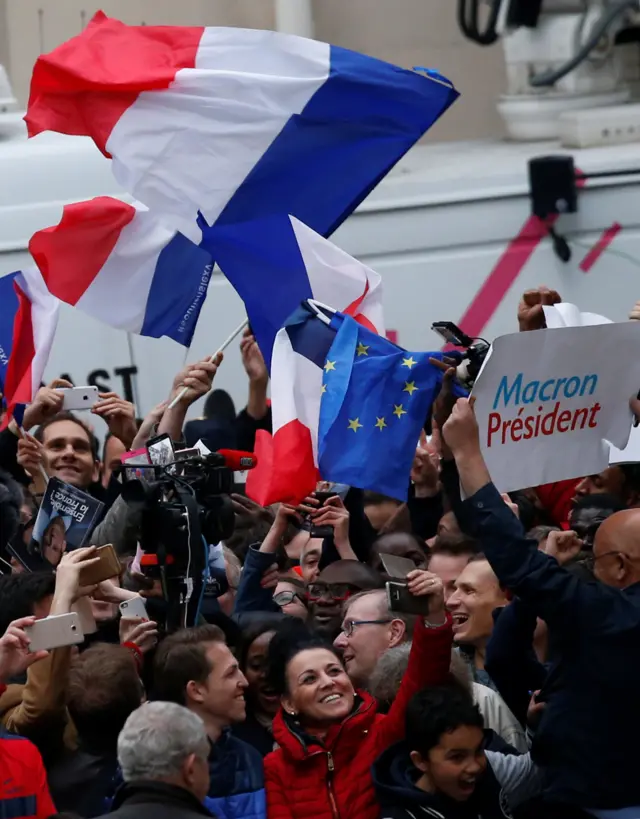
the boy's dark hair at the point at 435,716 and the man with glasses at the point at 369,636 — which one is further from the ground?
the boy's dark hair at the point at 435,716

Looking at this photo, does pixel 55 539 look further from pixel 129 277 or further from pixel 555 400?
pixel 555 400

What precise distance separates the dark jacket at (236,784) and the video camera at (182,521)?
0.69 m

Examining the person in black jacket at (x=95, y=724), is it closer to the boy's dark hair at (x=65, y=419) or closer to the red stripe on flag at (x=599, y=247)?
the boy's dark hair at (x=65, y=419)

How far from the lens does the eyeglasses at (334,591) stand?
5.99 m

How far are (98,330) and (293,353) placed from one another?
354cm

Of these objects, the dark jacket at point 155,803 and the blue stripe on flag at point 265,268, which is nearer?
the dark jacket at point 155,803

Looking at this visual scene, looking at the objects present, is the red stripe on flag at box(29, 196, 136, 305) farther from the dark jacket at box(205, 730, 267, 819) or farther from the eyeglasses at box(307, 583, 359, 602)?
the dark jacket at box(205, 730, 267, 819)

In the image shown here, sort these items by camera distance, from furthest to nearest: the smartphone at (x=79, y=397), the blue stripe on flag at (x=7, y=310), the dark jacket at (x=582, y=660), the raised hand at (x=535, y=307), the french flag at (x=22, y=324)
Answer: the blue stripe on flag at (x=7, y=310) → the french flag at (x=22, y=324) → the smartphone at (x=79, y=397) → the raised hand at (x=535, y=307) → the dark jacket at (x=582, y=660)

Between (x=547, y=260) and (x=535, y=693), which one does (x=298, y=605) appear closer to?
(x=535, y=693)

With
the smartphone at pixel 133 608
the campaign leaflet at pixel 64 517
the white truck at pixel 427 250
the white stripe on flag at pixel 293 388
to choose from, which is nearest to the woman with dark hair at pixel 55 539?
the campaign leaflet at pixel 64 517

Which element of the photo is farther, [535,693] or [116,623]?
[116,623]

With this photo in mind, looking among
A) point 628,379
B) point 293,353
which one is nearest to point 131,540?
point 293,353

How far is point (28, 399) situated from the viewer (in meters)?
6.82

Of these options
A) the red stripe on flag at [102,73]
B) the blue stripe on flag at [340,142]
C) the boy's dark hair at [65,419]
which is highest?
the red stripe on flag at [102,73]
